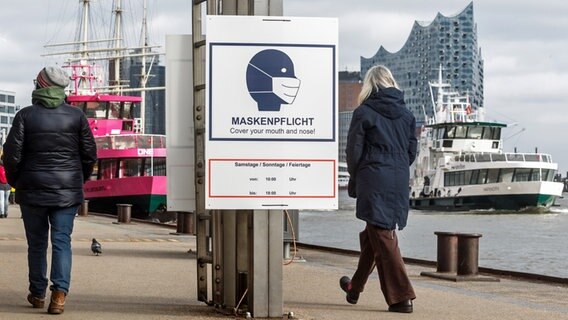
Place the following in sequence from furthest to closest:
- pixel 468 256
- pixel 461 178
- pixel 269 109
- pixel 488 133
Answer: pixel 488 133
pixel 461 178
pixel 468 256
pixel 269 109

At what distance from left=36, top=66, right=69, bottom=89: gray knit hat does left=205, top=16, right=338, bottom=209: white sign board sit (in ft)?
4.08

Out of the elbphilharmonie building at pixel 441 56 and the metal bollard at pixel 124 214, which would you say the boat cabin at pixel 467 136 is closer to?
the metal bollard at pixel 124 214

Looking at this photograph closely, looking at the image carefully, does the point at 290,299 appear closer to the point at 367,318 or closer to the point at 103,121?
the point at 367,318

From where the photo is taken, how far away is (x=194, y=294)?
31.1 feet

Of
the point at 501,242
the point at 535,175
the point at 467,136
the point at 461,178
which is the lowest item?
the point at 501,242

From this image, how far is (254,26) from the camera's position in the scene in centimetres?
752

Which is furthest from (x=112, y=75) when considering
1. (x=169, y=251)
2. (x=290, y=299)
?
(x=290, y=299)

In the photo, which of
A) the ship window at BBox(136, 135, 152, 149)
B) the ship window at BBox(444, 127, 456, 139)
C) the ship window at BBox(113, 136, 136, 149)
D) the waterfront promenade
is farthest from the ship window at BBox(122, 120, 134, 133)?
the ship window at BBox(444, 127, 456, 139)

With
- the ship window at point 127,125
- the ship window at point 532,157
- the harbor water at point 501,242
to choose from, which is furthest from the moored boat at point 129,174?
the ship window at point 532,157

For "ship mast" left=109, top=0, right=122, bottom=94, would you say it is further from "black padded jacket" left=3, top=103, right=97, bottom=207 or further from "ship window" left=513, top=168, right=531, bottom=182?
"black padded jacket" left=3, top=103, right=97, bottom=207

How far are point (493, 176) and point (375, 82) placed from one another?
7855 cm

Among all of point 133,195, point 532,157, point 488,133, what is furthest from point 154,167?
point 488,133

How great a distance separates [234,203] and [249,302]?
69cm

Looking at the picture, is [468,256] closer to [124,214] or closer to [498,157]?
[124,214]
